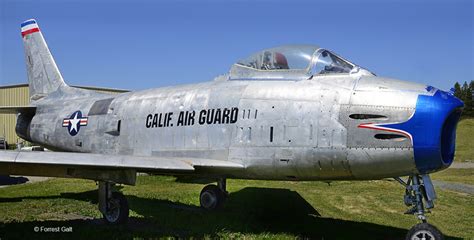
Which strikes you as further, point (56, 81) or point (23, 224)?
point (56, 81)

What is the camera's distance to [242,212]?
9.98m

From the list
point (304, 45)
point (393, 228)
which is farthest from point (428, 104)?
point (393, 228)

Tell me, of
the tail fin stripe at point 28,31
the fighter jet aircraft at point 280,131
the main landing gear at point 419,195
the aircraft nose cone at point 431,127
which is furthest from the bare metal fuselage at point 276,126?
the tail fin stripe at point 28,31

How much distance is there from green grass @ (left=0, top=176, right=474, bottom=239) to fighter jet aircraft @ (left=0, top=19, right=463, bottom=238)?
0.95 metres

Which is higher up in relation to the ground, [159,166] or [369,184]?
[159,166]

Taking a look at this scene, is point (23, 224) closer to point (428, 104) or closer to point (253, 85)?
point (253, 85)

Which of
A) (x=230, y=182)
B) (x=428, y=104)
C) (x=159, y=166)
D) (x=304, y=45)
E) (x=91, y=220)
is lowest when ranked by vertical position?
(x=230, y=182)

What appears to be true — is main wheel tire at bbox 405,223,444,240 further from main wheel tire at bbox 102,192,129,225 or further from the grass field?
main wheel tire at bbox 102,192,129,225

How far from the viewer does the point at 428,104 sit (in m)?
6.00

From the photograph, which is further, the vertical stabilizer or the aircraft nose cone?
the vertical stabilizer

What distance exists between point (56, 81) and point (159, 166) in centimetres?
785

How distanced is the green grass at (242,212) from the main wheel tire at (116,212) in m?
0.20

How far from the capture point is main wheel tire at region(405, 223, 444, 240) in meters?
5.91

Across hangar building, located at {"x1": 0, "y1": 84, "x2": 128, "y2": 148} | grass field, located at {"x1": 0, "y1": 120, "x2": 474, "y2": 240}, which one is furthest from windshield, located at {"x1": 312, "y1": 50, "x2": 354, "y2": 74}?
hangar building, located at {"x1": 0, "y1": 84, "x2": 128, "y2": 148}
